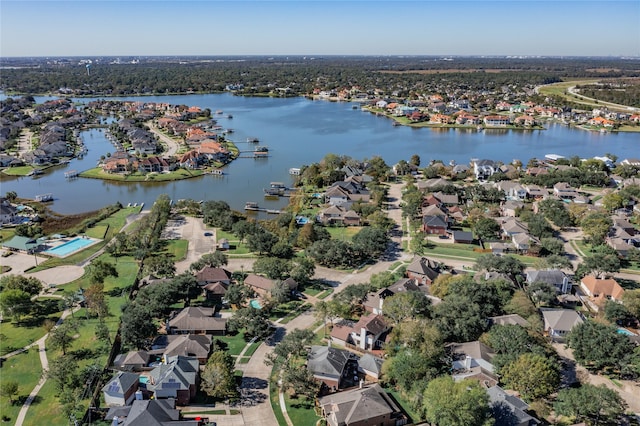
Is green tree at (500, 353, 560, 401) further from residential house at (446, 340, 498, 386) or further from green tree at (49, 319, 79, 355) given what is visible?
green tree at (49, 319, 79, 355)

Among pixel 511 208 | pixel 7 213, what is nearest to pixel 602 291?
pixel 511 208

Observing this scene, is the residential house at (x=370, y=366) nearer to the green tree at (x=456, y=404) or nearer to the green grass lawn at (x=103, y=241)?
the green tree at (x=456, y=404)


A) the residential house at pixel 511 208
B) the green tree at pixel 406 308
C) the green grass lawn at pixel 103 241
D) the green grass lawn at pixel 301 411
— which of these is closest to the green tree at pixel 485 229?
the residential house at pixel 511 208

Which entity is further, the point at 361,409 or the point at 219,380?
the point at 219,380

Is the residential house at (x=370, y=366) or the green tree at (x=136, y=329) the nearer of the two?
the residential house at (x=370, y=366)

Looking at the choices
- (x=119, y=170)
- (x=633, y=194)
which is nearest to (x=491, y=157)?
(x=633, y=194)

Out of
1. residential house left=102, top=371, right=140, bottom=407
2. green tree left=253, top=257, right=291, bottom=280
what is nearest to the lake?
green tree left=253, top=257, right=291, bottom=280

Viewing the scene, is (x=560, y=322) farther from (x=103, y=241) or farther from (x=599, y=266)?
(x=103, y=241)
